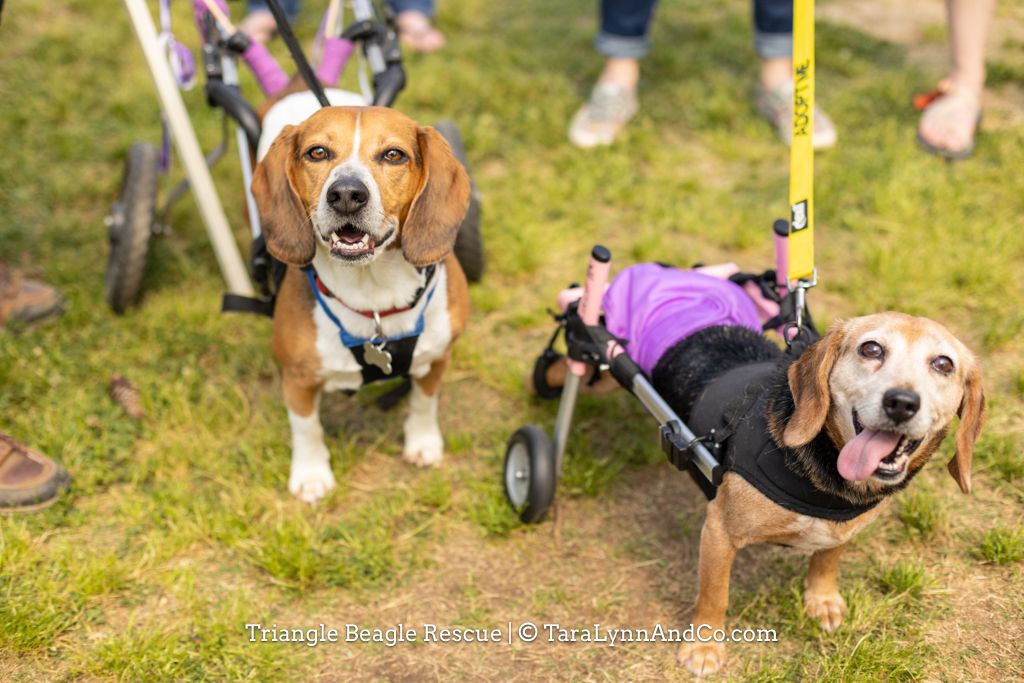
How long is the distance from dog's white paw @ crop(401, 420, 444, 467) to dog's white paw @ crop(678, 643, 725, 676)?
1322 millimetres

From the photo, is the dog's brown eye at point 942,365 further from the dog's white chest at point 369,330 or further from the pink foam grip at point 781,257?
the dog's white chest at point 369,330

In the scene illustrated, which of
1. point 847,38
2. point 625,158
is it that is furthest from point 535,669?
point 847,38

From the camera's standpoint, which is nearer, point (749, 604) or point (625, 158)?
point (749, 604)

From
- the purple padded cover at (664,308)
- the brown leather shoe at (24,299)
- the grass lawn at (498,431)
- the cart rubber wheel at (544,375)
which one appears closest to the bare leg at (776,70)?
the grass lawn at (498,431)

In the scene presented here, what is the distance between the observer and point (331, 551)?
3.44 meters

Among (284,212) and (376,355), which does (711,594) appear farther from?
(284,212)

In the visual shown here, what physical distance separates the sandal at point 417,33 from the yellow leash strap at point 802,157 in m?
4.46

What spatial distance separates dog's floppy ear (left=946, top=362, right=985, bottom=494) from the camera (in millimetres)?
2475

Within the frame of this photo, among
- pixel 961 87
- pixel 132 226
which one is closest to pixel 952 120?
pixel 961 87

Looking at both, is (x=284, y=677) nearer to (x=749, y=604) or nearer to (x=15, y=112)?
(x=749, y=604)

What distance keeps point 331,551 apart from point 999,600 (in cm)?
227

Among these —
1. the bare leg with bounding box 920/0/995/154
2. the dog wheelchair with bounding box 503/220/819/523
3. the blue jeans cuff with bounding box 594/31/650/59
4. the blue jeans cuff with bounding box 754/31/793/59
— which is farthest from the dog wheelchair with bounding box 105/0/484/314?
the bare leg with bounding box 920/0/995/154

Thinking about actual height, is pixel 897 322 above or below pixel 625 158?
above

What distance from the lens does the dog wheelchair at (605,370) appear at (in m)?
2.84
